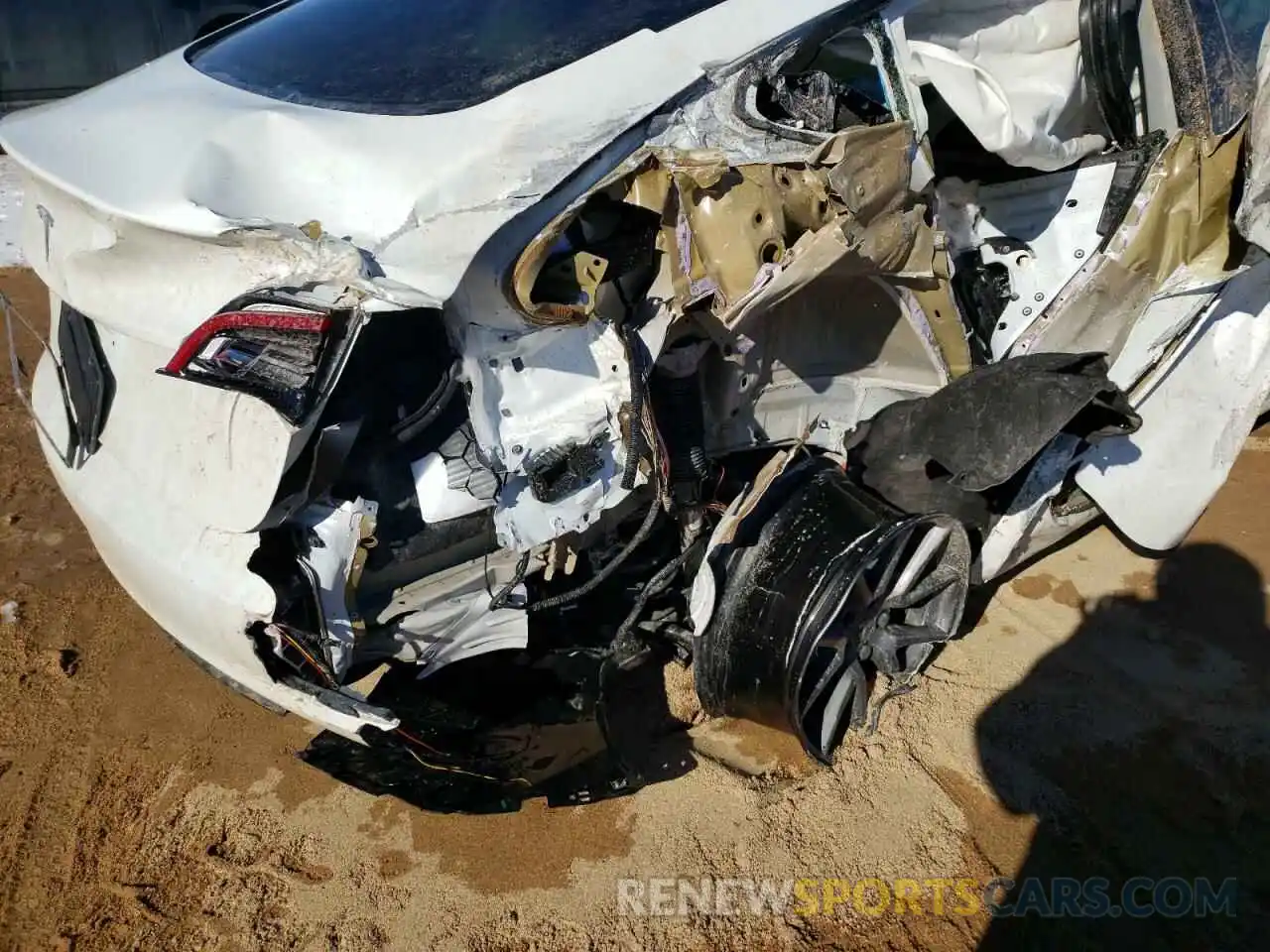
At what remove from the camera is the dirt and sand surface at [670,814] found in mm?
2367

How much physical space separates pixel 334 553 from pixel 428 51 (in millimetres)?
1284

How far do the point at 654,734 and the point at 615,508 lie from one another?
878 mm

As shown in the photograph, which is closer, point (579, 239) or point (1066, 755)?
point (579, 239)

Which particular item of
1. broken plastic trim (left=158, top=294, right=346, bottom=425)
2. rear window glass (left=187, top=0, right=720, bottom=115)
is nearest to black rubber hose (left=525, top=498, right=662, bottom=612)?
broken plastic trim (left=158, top=294, right=346, bottom=425)

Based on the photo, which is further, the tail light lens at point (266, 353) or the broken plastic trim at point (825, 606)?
the broken plastic trim at point (825, 606)

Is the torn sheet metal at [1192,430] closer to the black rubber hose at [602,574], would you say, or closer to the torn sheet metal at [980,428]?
the torn sheet metal at [980,428]

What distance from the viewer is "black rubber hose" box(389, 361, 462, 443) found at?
2.16m

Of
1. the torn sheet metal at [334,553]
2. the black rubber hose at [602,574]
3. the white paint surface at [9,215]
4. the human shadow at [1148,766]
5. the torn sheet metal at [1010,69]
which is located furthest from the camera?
the white paint surface at [9,215]

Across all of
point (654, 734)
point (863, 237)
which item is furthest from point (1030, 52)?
point (654, 734)

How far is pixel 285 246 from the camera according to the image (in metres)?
1.91

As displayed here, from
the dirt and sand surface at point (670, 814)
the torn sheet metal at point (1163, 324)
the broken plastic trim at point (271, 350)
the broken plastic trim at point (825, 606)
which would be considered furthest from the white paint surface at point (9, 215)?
the torn sheet metal at point (1163, 324)

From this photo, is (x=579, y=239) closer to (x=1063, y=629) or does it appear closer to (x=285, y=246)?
(x=285, y=246)

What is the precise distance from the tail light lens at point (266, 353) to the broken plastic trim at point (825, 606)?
132 cm

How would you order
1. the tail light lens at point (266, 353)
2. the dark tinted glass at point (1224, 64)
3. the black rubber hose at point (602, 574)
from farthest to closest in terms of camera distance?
the dark tinted glass at point (1224, 64) → the black rubber hose at point (602, 574) → the tail light lens at point (266, 353)
